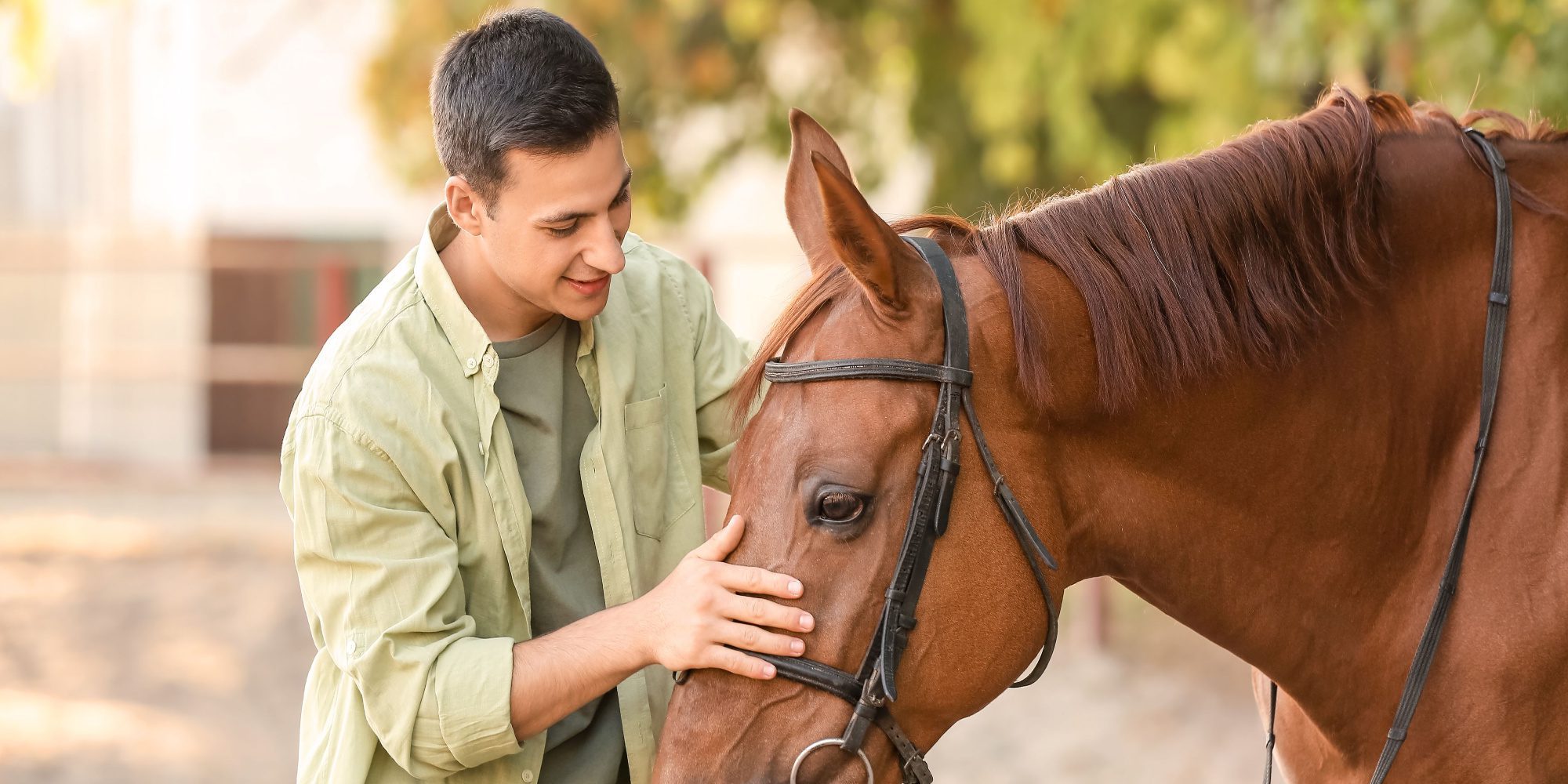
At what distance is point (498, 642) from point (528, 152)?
2.22ft

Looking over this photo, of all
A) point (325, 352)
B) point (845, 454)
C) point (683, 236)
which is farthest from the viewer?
point (683, 236)

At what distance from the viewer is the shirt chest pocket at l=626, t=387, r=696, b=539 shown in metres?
2.17

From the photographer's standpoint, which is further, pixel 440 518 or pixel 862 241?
pixel 440 518

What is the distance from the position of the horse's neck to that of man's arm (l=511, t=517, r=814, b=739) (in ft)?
1.48

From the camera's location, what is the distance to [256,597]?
761 cm

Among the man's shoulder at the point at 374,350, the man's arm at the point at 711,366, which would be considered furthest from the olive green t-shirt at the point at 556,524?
the man's arm at the point at 711,366

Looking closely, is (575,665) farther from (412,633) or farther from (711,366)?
(711,366)

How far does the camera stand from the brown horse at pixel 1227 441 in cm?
178

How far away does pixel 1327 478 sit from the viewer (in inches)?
75.9

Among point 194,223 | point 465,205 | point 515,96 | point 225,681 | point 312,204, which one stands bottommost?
point 225,681

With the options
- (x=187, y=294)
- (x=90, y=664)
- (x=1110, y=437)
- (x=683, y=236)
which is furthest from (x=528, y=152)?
(x=187, y=294)

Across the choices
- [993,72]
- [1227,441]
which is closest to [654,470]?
[1227,441]

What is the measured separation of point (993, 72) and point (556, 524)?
14.3 ft

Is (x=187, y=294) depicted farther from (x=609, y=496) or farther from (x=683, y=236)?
(x=609, y=496)
